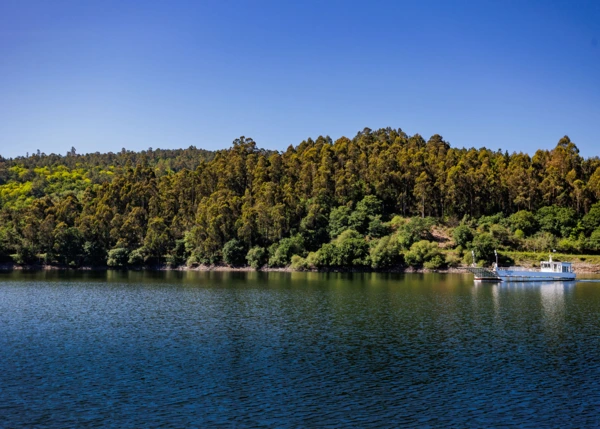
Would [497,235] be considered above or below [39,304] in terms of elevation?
above

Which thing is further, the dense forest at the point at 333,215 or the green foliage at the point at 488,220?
the green foliage at the point at 488,220

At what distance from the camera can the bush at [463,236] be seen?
123 m

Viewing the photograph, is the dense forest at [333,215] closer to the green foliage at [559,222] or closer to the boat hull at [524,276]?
the green foliage at [559,222]

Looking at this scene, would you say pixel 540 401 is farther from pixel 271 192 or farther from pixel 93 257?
pixel 93 257

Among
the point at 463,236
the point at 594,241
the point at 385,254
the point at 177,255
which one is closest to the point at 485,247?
the point at 463,236

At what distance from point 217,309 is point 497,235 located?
287 feet

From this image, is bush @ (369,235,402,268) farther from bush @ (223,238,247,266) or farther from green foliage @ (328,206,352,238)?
bush @ (223,238,247,266)

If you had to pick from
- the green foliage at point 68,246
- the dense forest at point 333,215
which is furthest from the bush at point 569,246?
the green foliage at point 68,246

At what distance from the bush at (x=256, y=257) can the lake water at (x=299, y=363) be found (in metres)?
70.0

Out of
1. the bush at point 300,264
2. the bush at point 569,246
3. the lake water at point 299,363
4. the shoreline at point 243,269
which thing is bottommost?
the lake water at point 299,363

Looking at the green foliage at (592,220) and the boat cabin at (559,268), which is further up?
the green foliage at (592,220)

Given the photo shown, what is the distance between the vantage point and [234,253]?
136875mm

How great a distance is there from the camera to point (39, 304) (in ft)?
199

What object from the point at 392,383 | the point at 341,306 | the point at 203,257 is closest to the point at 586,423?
the point at 392,383
